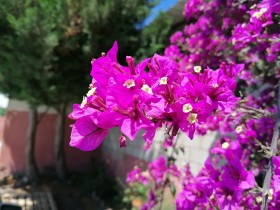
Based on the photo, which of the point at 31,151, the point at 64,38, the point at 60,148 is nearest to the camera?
the point at 64,38

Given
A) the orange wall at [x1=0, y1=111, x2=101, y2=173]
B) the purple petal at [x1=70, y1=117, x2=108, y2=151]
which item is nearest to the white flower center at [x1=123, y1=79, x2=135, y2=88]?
the purple petal at [x1=70, y1=117, x2=108, y2=151]

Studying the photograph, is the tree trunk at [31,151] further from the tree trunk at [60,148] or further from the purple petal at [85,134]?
the purple petal at [85,134]

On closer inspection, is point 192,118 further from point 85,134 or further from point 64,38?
point 64,38

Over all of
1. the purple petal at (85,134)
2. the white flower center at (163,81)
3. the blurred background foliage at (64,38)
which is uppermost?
the blurred background foliage at (64,38)

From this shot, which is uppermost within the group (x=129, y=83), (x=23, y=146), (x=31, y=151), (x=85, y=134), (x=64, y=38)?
(x=64, y=38)

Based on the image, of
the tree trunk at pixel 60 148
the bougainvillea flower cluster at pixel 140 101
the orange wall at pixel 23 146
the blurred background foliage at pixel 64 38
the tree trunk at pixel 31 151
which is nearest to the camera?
the bougainvillea flower cluster at pixel 140 101

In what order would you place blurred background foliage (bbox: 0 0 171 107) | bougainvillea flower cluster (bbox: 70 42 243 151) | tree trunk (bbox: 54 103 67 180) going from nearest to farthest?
bougainvillea flower cluster (bbox: 70 42 243 151), blurred background foliage (bbox: 0 0 171 107), tree trunk (bbox: 54 103 67 180)

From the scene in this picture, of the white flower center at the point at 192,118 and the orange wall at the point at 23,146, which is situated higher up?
the orange wall at the point at 23,146

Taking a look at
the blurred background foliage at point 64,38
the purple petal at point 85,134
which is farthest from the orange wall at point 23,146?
the purple petal at point 85,134

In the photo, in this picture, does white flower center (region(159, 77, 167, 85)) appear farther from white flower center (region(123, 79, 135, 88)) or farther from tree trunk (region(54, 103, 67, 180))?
tree trunk (region(54, 103, 67, 180))

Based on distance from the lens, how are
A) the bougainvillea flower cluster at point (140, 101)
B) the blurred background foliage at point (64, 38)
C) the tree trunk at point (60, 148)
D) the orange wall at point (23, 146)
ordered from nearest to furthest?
1. the bougainvillea flower cluster at point (140, 101)
2. the blurred background foliage at point (64, 38)
3. the tree trunk at point (60, 148)
4. the orange wall at point (23, 146)

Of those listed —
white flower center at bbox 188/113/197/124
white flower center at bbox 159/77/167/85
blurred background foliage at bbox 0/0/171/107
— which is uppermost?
blurred background foliage at bbox 0/0/171/107

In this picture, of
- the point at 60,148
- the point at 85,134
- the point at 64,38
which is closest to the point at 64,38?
the point at 64,38

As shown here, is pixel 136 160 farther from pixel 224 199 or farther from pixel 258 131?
pixel 224 199
